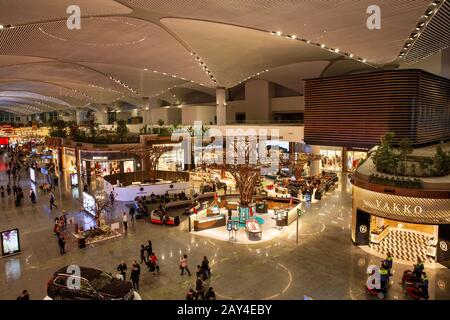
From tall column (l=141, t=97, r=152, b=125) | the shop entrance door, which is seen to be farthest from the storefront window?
the shop entrance door

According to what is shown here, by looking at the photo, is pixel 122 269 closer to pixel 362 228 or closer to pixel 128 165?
pixel 362 228

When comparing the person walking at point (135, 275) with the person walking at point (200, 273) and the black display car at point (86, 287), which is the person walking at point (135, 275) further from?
the person walking at point (200, 273)

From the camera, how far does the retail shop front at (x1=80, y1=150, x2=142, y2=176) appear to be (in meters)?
25.2

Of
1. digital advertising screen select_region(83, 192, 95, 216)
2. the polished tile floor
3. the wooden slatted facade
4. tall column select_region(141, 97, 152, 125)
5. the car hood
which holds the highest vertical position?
tall column select_region(141, 97, 152, 125)

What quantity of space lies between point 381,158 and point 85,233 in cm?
1140

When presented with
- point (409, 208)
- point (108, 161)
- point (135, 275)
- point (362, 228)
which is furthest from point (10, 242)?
point (108, 161)

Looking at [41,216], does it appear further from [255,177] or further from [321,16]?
[321,16]

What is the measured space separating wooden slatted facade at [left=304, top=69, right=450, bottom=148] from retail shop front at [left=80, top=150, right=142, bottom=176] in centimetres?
1349

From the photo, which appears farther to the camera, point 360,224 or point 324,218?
point 324,218

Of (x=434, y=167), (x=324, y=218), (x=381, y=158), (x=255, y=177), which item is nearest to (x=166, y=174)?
(x=255, y=177)

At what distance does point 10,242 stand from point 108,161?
14.4m

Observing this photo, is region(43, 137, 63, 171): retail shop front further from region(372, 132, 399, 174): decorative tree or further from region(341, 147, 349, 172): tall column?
region(372, 132, 399, 174): decorative tree

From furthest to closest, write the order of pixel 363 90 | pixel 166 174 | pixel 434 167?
pixel 166 174
pixel 363 90
pixel 434 167

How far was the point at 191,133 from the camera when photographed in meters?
31.3
